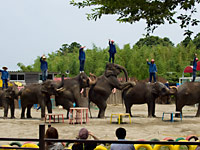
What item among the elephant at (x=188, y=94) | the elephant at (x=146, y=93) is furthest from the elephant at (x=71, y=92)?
the elephant at (x=188, y=94)

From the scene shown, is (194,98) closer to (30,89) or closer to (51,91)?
(51,91)

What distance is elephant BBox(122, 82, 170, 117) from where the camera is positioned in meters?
16.9

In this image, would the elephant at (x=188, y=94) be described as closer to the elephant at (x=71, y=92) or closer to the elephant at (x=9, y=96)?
the elephant at (x=71, y=92)

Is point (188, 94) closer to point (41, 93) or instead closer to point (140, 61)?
point (41, 93)

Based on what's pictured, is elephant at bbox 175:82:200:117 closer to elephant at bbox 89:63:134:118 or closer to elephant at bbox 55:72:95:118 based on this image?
elephant at bbox 89:63:134:118

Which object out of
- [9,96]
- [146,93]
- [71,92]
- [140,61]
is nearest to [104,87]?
[71,92]

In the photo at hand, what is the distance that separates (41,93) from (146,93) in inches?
198

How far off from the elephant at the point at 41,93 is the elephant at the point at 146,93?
355 centimetres

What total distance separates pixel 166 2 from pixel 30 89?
39.4ft

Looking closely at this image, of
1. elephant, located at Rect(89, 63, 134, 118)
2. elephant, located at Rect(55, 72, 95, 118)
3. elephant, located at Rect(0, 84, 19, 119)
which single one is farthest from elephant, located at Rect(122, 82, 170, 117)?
elephant, located at Rect(0, 84, 19, 119)

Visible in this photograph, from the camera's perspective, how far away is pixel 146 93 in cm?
1697

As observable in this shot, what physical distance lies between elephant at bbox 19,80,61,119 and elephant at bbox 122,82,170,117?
355 cm

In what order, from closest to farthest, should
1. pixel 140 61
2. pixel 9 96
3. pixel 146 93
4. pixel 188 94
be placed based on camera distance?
pixel 188 94, pixel 146 93, pixel 9 96, pixel 140 61

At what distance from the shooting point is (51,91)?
16.0 metres
